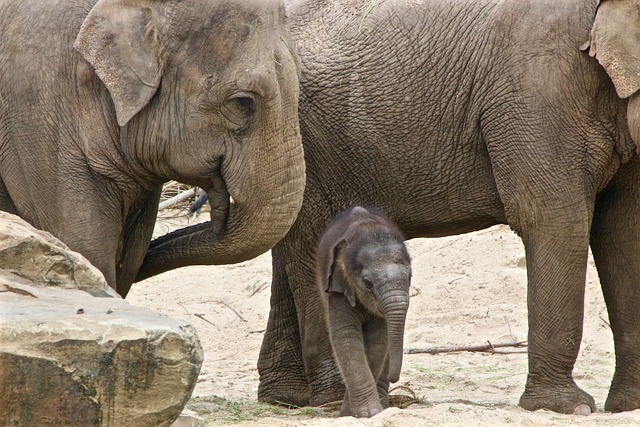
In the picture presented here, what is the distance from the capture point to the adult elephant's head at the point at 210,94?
665cm

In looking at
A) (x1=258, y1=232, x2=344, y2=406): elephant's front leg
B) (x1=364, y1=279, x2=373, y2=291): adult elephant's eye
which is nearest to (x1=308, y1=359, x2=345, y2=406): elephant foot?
(x1=258, y1=232, x2=344, y2=406): elephant's front leg

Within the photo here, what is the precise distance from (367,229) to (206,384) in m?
2.48

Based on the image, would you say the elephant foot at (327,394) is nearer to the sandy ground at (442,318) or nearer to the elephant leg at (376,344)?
the sandy ground at (442,318)

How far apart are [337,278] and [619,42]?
1862mm

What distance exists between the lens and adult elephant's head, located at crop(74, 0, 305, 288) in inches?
262

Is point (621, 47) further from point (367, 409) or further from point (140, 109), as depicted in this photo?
point (140, 109)

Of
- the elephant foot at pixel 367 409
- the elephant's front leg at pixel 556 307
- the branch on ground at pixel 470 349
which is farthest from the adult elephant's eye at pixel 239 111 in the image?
the branch on ground at pixel 470 349

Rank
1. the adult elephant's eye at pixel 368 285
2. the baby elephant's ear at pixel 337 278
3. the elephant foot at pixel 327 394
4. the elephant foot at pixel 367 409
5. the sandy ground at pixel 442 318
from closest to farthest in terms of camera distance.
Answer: the adult elephant's eye at pixel 368 285 → the elephant foot at pixel 367 409 → the baby elephant's ear at pixel 337 278 → the elephant foot at pixel 327 394 → the sandy ground at pixel 442 318

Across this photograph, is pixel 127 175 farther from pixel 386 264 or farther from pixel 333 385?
pixel 333 385

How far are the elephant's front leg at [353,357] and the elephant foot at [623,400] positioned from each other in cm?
142

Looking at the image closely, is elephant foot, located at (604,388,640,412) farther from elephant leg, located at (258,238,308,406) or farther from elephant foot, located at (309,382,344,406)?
elephant leg, located at (258,238,308,406)

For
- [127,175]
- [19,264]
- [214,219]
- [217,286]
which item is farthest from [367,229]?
[217,286]

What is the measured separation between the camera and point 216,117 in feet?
22.1

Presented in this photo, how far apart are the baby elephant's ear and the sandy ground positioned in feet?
2.56
